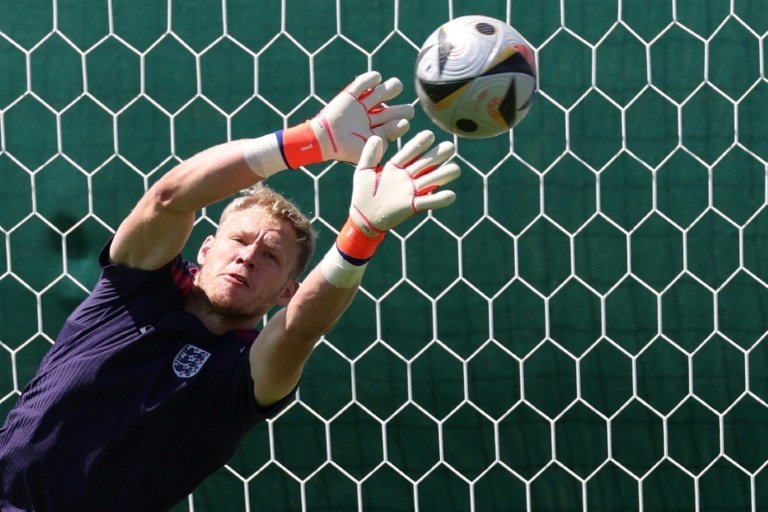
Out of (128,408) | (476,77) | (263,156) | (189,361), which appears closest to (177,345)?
(189,361)

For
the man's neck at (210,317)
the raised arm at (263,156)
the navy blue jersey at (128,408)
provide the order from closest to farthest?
the raised arm at (263,156), the navy blue jersey at (128,408), the man's neck at (210,317)

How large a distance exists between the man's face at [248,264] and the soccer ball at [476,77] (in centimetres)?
36

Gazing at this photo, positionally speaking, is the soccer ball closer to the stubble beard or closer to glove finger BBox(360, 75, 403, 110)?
glove finger BBox(360, 75, 403, 110)

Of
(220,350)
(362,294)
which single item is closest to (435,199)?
(220,350)

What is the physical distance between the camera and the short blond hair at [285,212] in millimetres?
2051

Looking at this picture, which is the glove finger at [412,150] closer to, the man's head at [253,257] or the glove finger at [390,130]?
the glove finger at [390,130]

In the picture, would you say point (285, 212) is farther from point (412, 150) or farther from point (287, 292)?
point (412, 150)

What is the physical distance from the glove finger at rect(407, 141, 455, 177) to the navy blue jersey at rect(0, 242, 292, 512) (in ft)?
1.60

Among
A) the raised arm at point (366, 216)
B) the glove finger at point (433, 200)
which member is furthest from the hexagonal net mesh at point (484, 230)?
the glove finger at point (433, 200)

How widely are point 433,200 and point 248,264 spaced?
1.62 feet

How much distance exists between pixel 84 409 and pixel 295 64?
0.99 m

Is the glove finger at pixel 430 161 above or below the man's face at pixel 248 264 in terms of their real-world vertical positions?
above

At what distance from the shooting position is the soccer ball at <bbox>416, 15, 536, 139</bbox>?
1.85 m

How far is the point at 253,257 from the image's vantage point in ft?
6.55
